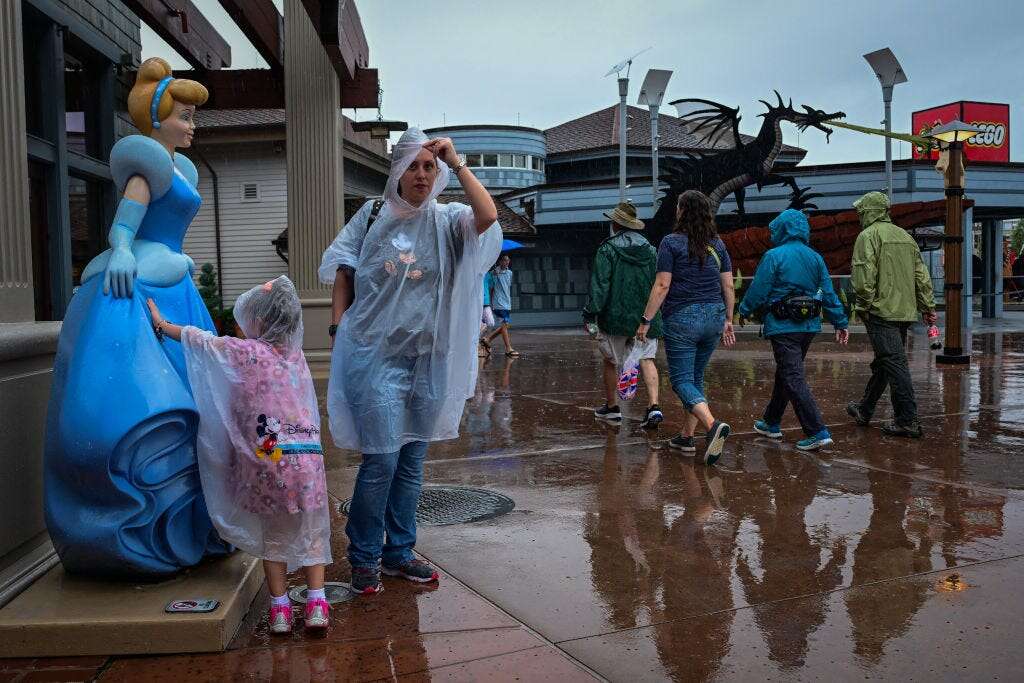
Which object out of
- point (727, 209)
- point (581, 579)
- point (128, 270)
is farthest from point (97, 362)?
point (727, 209)

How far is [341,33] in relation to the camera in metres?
9.91

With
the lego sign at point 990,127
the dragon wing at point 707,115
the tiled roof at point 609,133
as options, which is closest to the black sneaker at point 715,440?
the dragon wing at point 707,115

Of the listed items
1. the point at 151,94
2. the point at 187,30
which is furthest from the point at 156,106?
the point at 187,30

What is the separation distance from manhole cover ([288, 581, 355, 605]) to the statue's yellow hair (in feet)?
6.14

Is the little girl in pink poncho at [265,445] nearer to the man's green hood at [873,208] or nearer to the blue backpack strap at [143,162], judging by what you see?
the blue backpack strap at [143,162]

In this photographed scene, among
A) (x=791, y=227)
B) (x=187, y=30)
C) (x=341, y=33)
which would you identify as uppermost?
(x=187, y=30)

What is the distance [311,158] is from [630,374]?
606 cm

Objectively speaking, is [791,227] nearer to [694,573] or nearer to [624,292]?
[624,292]

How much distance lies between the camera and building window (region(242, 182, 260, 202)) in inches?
888

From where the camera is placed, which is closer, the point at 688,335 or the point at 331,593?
the point at 331,593

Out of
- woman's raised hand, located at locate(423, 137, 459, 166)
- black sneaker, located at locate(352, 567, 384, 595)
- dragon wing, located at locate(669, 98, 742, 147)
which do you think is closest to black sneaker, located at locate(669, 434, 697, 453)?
black sneaker, located at locate(352, 567, 384, 595)

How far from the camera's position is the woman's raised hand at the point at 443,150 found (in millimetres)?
3594

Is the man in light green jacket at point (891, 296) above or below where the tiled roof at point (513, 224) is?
below

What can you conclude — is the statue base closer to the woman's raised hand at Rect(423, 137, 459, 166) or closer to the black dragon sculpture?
the woman's raised hand at Rect(423, 137, 459, 166)
